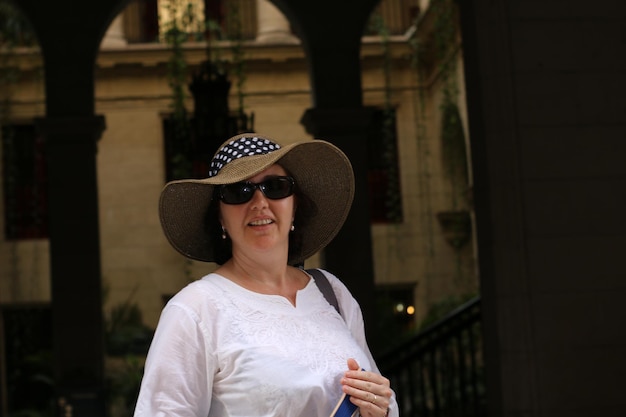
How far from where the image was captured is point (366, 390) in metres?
3.02

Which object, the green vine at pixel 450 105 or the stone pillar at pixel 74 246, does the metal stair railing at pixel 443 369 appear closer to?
the stone pillar at pixel 74 246

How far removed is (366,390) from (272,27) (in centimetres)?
2125

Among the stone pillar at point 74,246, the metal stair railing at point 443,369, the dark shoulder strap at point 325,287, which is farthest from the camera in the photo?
the metal stair railing at point 443,369

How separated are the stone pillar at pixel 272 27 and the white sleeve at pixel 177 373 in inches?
829

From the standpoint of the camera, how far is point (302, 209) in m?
3.60

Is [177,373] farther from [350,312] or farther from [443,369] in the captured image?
[443,369]

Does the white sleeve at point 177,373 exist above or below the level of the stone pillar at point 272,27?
below

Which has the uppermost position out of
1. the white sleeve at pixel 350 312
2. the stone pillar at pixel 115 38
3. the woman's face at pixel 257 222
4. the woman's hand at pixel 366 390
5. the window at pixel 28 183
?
the stone pillar at pixel 115 38

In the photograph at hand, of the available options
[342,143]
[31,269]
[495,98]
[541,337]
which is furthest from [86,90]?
[31,269]

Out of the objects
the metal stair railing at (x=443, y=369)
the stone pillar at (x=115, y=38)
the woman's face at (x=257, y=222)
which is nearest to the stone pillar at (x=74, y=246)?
the metal stair railing at (x=443, y=369)

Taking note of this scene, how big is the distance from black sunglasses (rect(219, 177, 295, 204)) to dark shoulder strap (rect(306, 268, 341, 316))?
0.94 feet

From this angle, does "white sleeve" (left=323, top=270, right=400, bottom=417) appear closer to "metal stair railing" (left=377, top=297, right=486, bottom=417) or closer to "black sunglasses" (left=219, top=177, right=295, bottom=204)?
"black sunglasses" (left=219, top=177, right=295, bottom=204)

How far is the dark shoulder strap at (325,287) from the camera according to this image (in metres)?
3.36

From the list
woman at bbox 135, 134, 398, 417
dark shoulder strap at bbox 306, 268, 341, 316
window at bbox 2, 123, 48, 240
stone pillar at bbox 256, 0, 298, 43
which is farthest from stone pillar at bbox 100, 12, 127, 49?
dark shoulder strap at bbox 306, 268, 341, 316
